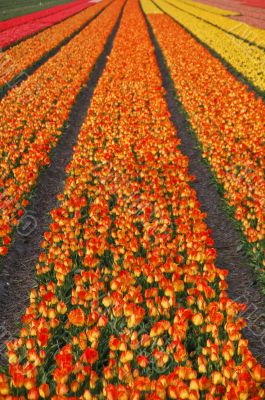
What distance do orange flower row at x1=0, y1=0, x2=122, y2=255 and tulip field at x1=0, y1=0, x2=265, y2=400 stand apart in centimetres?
6

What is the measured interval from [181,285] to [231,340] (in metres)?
0.97

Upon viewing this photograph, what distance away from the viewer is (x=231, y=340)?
4.14 metres

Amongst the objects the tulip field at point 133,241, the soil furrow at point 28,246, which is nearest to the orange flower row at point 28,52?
the tulip field at point 133,241

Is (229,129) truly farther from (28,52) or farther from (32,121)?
(28,52)

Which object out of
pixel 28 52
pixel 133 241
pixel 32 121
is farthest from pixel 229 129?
pixel 28 52

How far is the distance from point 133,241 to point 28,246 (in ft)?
9.40

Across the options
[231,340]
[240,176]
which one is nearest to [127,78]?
[240,176]

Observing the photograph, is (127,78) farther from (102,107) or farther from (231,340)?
(231,340)

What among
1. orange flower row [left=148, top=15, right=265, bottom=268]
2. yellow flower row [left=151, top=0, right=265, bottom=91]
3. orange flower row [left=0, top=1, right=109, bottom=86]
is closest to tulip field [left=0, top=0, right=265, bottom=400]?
orange flower row [left=148, top=15, right=265, bottom=268]

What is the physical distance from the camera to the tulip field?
3779 millimetres

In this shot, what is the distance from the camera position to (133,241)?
5688 millimetres

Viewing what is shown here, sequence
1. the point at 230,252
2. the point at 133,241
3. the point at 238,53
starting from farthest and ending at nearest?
the point at 238,53
the point at 230,252
the point at 133,241

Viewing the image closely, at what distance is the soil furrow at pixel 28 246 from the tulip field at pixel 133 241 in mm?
90

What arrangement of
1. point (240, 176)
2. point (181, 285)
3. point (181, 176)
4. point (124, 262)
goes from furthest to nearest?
point (240, 176)
point (181, 176)
point (124, 262)
point (181, 285)
